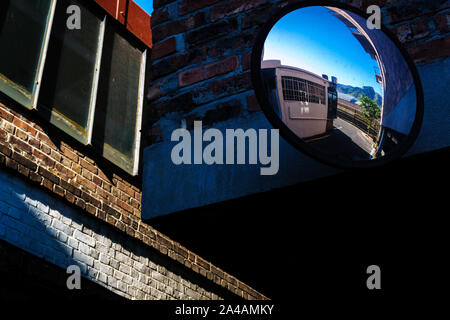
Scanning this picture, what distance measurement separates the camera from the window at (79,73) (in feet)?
13.3

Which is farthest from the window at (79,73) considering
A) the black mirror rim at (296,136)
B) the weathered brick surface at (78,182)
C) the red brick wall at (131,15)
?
the black mirror rim at (296,136)

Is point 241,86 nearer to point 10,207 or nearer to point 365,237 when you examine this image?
point 365,237

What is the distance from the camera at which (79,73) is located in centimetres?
472

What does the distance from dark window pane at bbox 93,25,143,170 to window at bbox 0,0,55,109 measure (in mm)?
780

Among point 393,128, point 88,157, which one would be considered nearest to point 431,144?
point 393,128

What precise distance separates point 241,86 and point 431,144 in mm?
790

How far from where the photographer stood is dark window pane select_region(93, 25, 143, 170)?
4820 millimetres

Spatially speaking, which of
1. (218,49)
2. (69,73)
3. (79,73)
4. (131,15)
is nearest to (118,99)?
(79,73)

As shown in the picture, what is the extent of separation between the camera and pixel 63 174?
13.1 feet

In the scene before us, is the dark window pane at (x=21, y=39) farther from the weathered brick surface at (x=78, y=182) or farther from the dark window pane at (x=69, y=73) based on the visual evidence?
→ the weathered brick surface at (x=78, y=182)

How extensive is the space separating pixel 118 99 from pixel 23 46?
128cm

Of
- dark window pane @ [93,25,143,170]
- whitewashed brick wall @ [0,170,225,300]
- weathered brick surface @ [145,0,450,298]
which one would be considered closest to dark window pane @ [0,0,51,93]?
dark window pane @ [93,25,143,170]

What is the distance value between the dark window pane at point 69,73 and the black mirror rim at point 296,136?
121 inches

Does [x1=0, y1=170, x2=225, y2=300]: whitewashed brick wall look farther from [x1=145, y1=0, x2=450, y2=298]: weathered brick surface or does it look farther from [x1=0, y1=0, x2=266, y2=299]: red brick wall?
[x1=145, y1=0, x2=450, y2=298]: weathered brick surface
